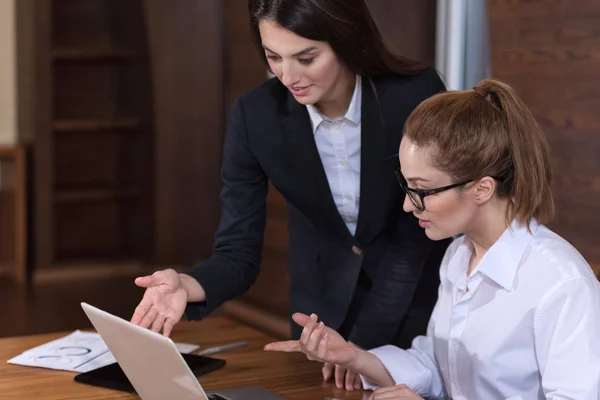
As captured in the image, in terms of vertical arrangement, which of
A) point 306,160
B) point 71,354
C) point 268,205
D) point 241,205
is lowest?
point 268,205

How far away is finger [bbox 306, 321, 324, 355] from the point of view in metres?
1.75

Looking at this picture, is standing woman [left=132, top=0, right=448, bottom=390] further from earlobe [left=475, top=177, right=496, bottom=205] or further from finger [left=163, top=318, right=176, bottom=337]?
earlobe [left=475, top=177, right=496, bottom=205]

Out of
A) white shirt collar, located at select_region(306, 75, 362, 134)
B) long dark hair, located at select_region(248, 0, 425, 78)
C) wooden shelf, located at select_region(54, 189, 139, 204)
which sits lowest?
wooden shelf, located at select_region(54, 189, 139, 204)

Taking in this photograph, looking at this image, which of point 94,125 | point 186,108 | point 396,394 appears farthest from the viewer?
point 94,125

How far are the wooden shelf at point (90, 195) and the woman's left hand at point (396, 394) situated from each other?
4.76 metres

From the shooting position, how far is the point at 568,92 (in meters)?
3.28

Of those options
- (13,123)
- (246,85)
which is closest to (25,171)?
(13,123)

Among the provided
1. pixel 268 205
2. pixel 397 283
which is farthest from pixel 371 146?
pixel 268 205

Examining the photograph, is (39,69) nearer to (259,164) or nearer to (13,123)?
(13,123)

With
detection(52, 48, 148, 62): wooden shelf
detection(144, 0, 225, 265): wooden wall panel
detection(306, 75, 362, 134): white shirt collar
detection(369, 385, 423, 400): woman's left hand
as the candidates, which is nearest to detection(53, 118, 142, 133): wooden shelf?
detection(144, 0, 225, 265): wooden wall panel

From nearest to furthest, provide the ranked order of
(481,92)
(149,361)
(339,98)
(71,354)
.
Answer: (149,361) → (481,92) → (71,354) → (339,98)

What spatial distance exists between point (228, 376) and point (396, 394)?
1.22ft

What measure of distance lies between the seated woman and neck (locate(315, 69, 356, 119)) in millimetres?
357

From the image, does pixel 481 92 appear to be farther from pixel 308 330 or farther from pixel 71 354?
pixel 71 354
